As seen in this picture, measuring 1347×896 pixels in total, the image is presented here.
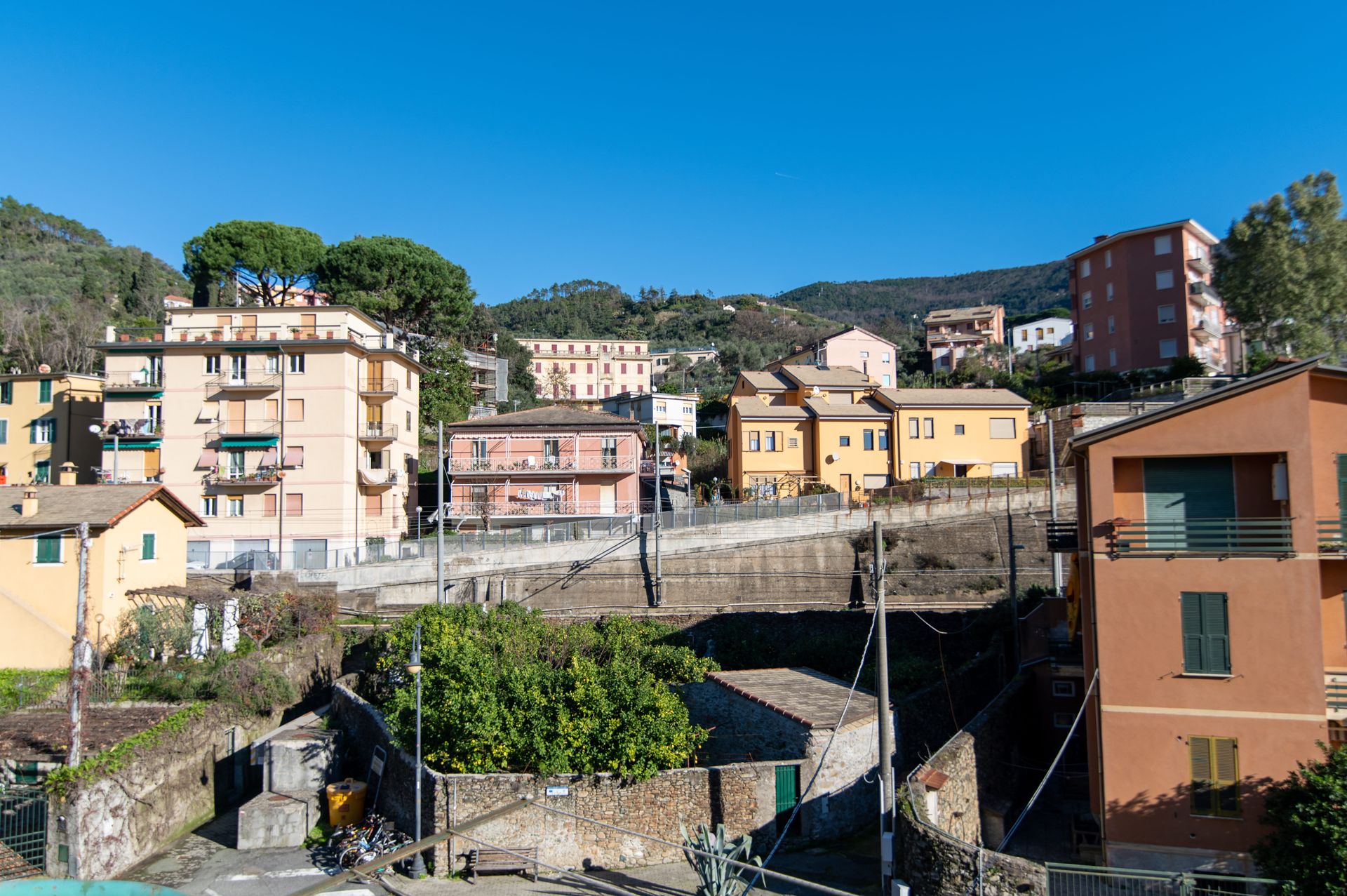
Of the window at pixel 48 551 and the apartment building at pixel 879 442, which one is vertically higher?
the apartment building at pixel 879 442

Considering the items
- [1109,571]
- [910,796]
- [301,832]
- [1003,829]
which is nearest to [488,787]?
[301,832]

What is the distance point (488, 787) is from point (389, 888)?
7.40ft

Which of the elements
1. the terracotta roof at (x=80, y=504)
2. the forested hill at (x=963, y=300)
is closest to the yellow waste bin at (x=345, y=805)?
the terracotta roof at (x=80, y=504)

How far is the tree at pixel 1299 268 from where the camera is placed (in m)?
38.8

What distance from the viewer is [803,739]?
1733cm

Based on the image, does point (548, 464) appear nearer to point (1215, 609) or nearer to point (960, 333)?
point (1215, 609)

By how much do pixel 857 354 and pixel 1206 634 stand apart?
53.5 m

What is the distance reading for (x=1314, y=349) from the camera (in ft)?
124

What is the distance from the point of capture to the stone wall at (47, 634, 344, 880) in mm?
16297

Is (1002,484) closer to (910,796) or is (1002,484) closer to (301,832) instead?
(910,796)

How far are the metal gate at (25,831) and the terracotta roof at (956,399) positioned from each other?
3982cm

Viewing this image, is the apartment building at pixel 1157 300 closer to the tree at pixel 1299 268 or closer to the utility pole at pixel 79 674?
the tree at pixel 1299 268

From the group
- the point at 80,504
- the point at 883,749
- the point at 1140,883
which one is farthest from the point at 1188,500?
the point at 80,504

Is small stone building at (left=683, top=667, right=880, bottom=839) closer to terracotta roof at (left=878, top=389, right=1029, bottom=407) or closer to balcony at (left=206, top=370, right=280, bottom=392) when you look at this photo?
balcony at (left=206, top=370, right=280, bottom=392)
